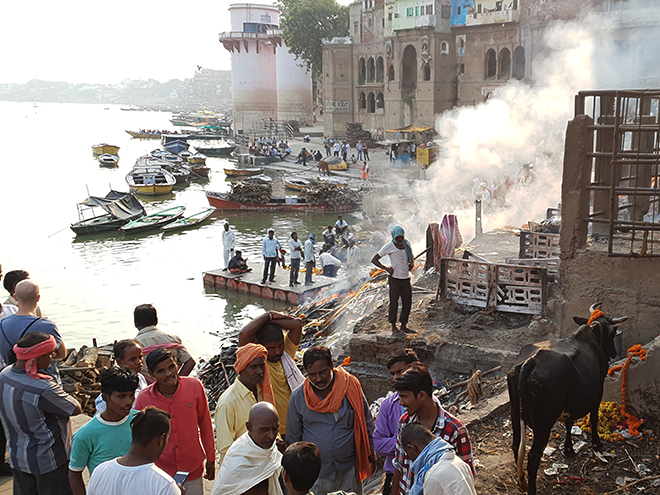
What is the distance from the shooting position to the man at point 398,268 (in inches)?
329

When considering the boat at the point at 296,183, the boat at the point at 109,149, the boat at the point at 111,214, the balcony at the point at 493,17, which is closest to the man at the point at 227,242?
the boat at the point at 111,214

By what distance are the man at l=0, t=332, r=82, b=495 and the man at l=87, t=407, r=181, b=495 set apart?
1.32 meters

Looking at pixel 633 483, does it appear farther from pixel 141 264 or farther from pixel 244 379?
pixel 141 264

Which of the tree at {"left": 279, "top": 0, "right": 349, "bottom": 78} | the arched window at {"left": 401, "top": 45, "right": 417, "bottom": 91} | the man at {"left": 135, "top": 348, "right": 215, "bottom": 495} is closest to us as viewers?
the man at {"left": 135, "top": 348, "right": 215, "bottom": 495}

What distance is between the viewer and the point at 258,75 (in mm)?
79938

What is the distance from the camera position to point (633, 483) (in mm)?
5039

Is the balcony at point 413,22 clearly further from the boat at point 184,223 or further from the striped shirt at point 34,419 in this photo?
the striped shirt at point 34,419

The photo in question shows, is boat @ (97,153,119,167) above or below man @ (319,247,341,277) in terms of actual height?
above

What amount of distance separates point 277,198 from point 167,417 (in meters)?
30.3

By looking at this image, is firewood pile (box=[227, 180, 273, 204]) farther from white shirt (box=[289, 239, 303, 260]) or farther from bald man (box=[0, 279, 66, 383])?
bald man (box=[0, 279, 66, 383])

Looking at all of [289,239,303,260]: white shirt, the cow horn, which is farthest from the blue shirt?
the cow horn

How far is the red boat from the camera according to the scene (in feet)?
106

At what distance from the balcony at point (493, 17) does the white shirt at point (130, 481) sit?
4212 centimetres

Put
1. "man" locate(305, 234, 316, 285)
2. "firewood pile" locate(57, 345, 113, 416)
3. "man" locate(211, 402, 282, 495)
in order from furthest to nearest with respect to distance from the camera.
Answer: "man" locate(305, 234, 316, 285)
"firewood pile" locate(57, 345, 113, 416)
"man" locate(211, 402, 282, 495)
